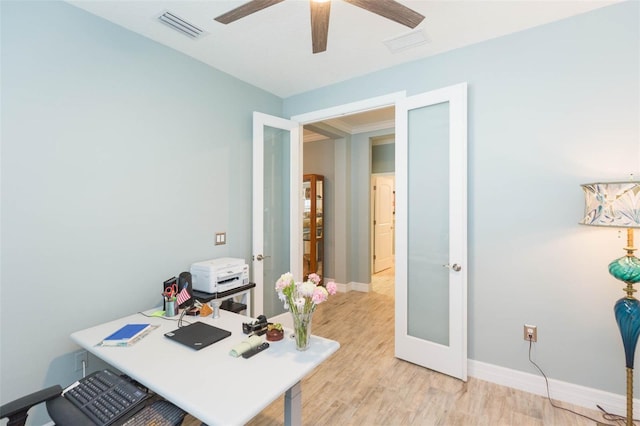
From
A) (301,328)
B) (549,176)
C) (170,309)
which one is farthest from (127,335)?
(549,176)

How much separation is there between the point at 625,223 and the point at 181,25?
Answer: 320cm

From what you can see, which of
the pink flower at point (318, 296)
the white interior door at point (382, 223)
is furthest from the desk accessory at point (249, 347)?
the white interior door at point (382, 223)

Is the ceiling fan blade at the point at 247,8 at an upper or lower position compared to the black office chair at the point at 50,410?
upper

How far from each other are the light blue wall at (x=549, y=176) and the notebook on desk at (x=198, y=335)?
6.74 feet

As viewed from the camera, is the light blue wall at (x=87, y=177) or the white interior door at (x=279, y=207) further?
the white interior door at (x=279, y=207)

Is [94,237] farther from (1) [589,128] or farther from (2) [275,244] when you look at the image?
(1) [589,128]

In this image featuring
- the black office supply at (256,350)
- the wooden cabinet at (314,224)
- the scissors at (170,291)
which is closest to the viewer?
the black office supply at (256,350)

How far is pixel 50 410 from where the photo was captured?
4.00ft

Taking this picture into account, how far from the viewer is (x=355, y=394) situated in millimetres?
2291

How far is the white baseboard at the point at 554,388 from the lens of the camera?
2.02 m

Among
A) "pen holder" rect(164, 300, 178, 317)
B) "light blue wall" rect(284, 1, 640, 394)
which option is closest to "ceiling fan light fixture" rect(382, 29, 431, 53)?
"light blue wall" rect(284, 1, 640, 394)

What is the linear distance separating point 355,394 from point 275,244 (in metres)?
1.77

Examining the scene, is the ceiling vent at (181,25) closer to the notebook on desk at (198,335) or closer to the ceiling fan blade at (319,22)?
the ceiling fan blade at (319,22)

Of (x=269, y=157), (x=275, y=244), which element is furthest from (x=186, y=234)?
(x=269, y=157)
